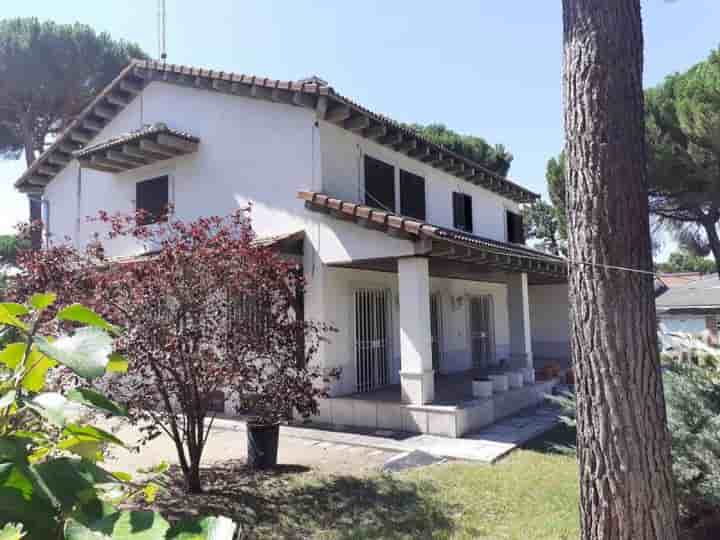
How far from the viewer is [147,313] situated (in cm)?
738

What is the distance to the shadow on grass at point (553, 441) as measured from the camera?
32.5 ft

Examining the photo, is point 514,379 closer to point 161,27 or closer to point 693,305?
point 161,27

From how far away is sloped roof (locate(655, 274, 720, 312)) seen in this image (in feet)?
96.8

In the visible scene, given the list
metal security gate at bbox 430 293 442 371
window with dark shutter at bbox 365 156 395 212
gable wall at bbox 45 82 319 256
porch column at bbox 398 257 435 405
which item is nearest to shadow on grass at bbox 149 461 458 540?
porch column at bbox 398 257 435 405

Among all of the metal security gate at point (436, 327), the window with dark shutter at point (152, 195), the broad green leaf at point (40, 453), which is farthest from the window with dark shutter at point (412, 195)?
the broad green leaf at point (40, 453)

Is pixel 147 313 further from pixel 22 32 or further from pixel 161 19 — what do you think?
pixel 22 32

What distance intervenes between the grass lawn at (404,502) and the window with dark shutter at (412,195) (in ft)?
28.9

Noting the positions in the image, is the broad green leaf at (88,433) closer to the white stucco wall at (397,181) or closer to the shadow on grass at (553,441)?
the shadow on grass at (553,441)

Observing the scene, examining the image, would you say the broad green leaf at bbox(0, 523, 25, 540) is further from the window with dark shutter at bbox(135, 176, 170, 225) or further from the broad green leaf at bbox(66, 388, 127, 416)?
the window with dark shutter at bbox(135, 176, 170, 225)

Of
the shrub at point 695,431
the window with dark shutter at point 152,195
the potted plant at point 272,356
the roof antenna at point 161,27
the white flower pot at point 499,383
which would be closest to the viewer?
the shrub at point 695,431

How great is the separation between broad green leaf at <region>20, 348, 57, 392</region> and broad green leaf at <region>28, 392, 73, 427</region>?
4 centimetres

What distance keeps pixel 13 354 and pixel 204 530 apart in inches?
21.3

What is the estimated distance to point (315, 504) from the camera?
→ 7.23 m

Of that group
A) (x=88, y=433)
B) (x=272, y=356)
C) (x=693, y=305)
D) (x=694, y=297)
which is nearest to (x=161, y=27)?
(x=272, y=356)
